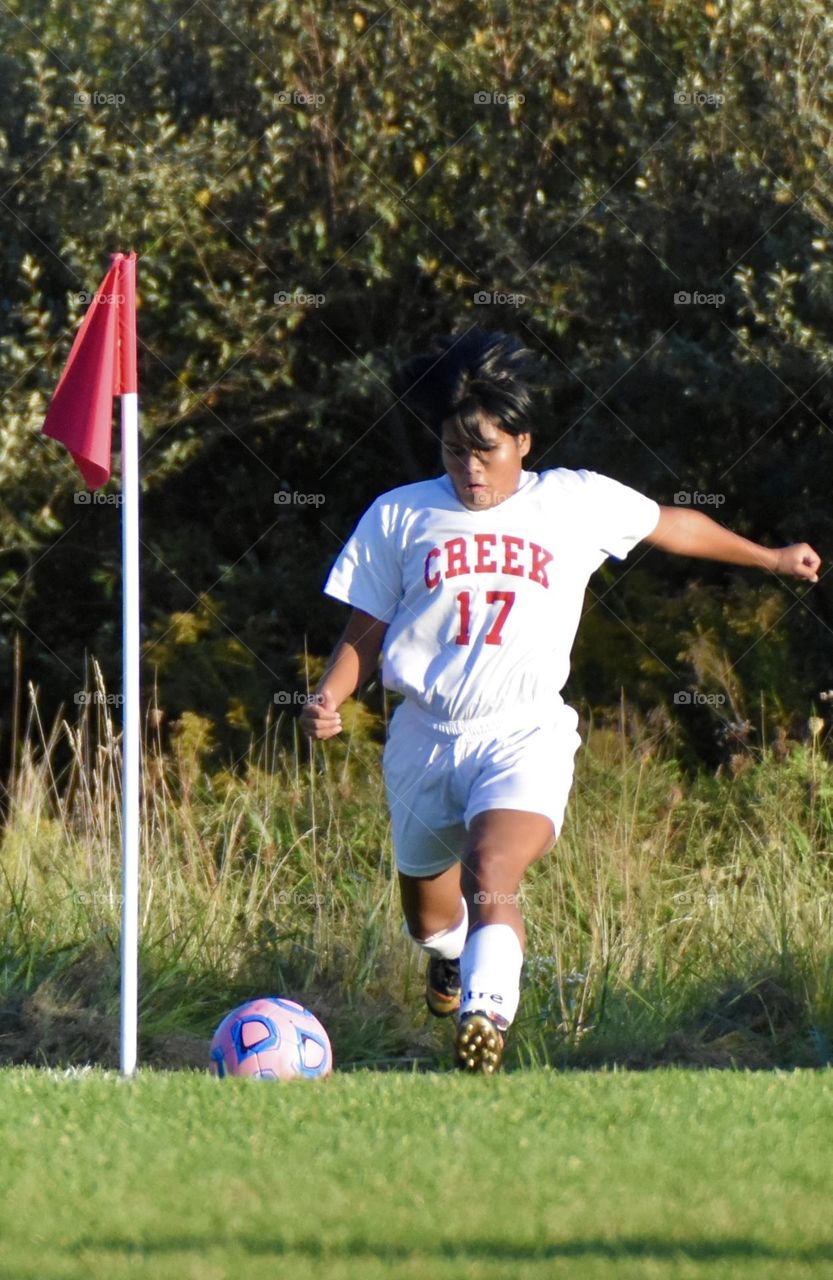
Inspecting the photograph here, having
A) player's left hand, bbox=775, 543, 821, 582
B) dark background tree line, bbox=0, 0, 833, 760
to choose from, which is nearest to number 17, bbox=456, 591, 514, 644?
player's left hand, bbox=775, 543, 821, 582

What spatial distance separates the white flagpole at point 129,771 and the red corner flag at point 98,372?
90 mm

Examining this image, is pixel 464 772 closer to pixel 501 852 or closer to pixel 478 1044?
pixel 501 852

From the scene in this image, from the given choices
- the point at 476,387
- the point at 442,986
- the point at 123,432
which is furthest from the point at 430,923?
the point at 123,432

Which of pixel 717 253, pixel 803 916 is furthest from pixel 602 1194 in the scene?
pixel 717 253

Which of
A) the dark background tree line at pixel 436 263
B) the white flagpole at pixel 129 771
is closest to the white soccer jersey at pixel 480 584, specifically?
the white flagpole at pixel 129 771

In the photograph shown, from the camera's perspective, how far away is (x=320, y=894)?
795 centimetres

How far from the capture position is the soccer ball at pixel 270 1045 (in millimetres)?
5582

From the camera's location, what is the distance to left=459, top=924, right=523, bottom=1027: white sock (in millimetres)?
5336

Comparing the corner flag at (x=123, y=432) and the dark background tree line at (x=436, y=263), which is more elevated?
the dark background tree line at (x=436, y=263)

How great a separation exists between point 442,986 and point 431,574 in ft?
5.27

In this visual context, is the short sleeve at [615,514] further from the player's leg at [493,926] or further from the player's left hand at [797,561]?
the player's leg at [493,926]

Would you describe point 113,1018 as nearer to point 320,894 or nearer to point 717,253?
point 320,894

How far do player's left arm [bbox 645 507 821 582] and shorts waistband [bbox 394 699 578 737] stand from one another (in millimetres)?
699

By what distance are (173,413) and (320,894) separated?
4.55m
